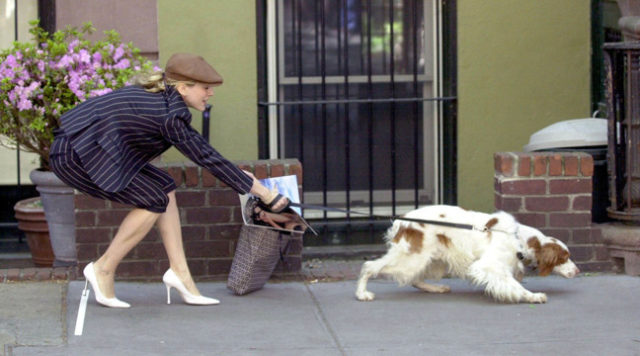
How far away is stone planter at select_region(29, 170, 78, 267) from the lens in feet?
23.2

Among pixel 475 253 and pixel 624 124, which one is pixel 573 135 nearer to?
pixel 624 124

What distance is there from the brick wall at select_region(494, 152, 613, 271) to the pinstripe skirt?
8.01 ft

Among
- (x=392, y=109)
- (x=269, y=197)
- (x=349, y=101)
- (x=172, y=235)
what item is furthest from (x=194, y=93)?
(x=392, y=109)

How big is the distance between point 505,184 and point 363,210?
1729 mm

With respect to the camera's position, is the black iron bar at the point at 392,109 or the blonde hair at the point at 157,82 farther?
the black iron bar at the point at 392,109

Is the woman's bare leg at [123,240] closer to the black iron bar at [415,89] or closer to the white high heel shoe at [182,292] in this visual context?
the white high heel shoe at [182,292]

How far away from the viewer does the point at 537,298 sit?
20.3ft

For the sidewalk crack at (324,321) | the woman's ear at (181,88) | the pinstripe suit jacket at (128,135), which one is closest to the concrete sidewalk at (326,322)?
→ the sidewalk crack at (324,321)

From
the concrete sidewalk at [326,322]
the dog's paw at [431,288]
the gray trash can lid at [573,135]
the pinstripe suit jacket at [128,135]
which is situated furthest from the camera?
the gray trash can lid at [573,135]

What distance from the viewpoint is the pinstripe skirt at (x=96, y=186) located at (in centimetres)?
570

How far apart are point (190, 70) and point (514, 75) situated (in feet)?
11.2

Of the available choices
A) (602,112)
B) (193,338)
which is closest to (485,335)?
(193,338)

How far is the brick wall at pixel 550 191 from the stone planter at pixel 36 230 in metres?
3.29

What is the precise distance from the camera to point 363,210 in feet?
27.4
